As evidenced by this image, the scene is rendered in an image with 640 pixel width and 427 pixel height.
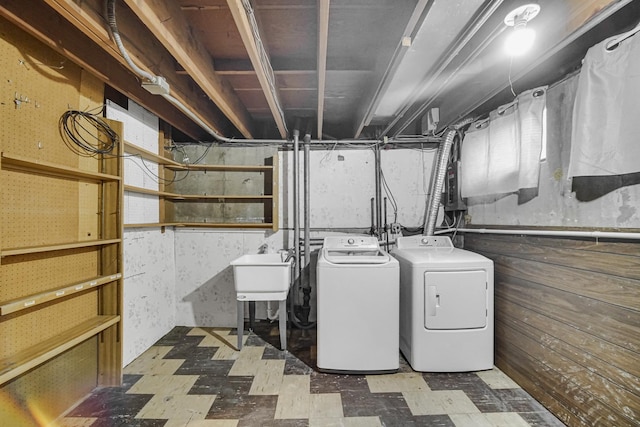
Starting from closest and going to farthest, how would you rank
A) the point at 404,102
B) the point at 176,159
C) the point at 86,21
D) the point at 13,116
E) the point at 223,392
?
the point at 86,21, the point at 13,116, the point at 223,392, the point at 404,102, the point at 176,159

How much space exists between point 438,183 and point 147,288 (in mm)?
2938

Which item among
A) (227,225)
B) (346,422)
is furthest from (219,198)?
(346,422)

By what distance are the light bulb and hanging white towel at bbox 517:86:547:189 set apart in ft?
1.59

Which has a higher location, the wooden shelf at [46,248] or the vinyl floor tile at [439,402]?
the wooden shelf at [46,248]

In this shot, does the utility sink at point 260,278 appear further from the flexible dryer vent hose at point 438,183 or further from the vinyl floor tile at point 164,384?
the flexible dryer vent hose at point 438,183

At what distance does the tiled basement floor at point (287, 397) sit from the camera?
1.74 m

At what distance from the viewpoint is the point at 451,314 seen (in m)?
2.18

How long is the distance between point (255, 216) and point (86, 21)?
216 centimetres

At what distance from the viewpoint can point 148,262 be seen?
2689 millimetres

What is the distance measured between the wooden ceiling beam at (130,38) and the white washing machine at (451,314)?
2167mm

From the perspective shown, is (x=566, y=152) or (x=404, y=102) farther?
(x=404, y=102)

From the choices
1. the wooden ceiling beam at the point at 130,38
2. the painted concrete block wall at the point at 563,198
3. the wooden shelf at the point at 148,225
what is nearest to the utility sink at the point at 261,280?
the wooden shelf at the point at 148,225

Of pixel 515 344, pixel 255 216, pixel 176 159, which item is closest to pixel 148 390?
pixel 255 216

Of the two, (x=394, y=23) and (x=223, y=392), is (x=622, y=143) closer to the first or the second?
(x=394, y=23)
